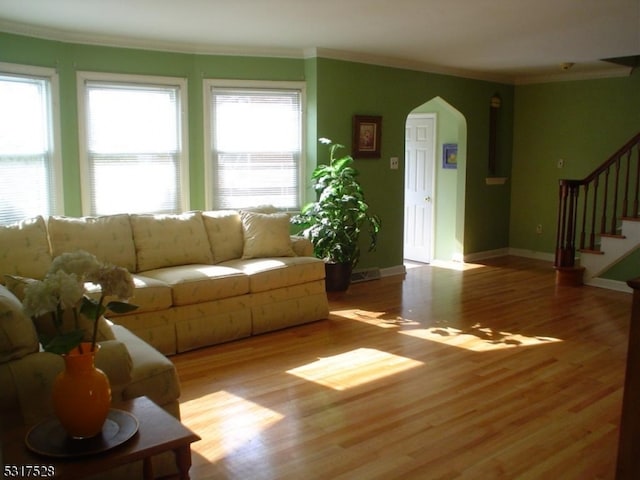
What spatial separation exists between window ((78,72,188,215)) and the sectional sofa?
2.42ft

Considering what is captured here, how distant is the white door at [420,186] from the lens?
318 inches

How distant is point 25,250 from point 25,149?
1.22m

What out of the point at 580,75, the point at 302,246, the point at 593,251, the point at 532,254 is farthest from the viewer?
the point at 532,254

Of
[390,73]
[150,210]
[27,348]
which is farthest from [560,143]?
[27,348]

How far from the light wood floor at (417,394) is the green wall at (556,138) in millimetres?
2563

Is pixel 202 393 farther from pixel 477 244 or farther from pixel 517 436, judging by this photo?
pixel 477 244

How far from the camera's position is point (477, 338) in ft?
15.2

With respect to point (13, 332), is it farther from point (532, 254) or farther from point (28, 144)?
point (532, 254)

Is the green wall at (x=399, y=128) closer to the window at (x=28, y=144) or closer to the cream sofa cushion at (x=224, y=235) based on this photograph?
the cream sofa cushion at (x=224, y=235)

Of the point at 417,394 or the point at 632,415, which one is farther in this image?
the point at 417,394

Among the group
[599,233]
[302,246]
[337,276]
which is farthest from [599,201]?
[302,246]

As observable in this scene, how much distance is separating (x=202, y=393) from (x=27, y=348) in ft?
4.54

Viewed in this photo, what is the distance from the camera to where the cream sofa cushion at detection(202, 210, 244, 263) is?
16.6 feet

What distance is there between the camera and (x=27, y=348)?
2.33 m
